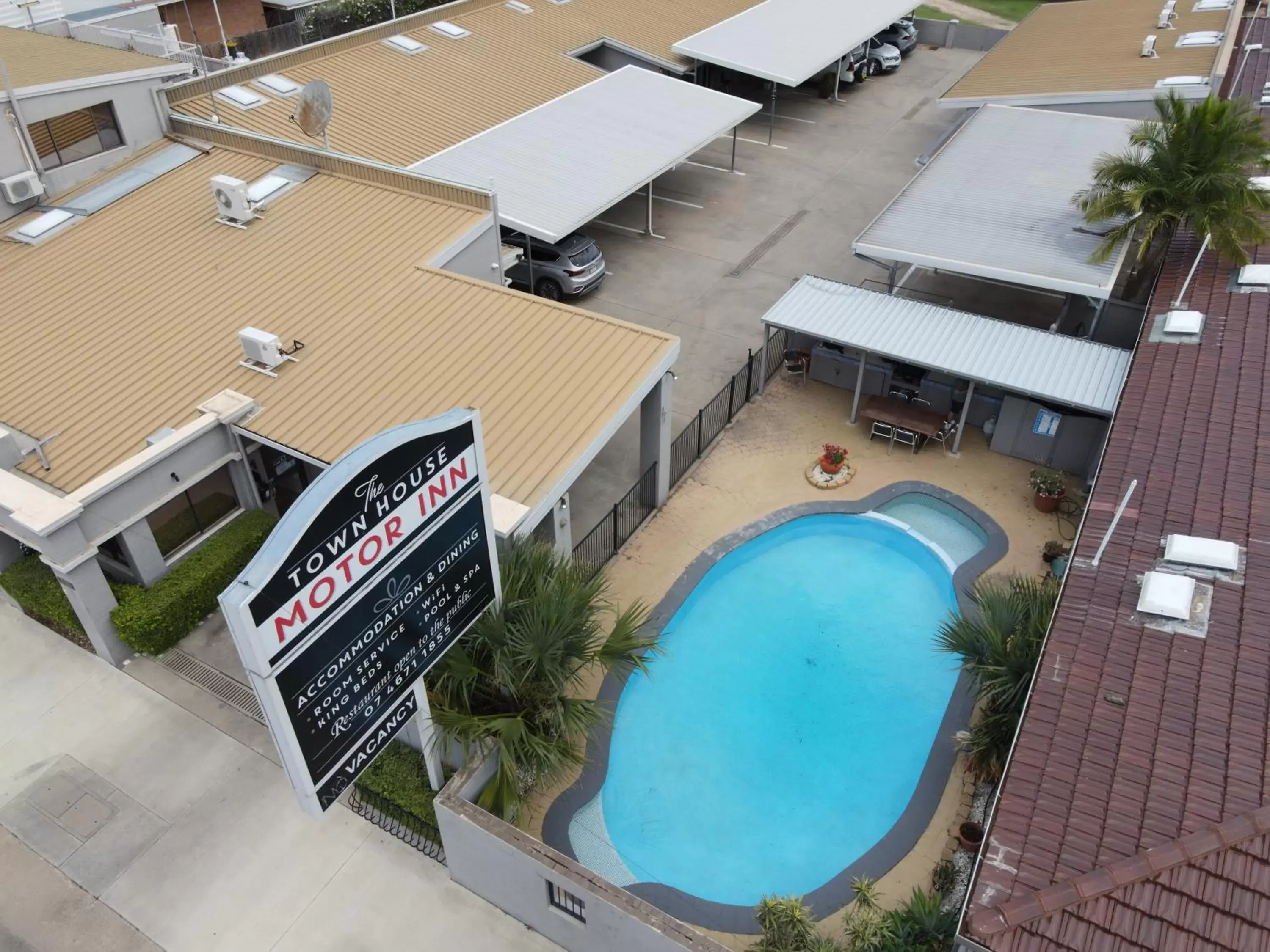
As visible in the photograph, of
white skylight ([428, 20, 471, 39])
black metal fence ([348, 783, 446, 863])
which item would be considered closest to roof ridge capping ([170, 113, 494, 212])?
white skylight ([428, 20, 471, 39])

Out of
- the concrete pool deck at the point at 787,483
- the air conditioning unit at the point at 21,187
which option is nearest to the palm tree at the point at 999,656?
the concrete pool deck at the point at 787,483

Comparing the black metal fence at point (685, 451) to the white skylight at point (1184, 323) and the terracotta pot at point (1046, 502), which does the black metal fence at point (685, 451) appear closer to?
the terracotta pot at point (1046, 502)

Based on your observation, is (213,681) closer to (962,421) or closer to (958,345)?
→ (962,421)

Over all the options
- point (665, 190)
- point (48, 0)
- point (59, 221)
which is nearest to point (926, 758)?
point (59, 221)

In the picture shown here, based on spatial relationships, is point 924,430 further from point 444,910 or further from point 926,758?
point 444,910

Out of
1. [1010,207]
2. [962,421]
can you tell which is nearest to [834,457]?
[962,421]

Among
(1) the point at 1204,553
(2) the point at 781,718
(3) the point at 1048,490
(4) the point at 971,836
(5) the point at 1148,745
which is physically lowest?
(2) the point at 781,718
